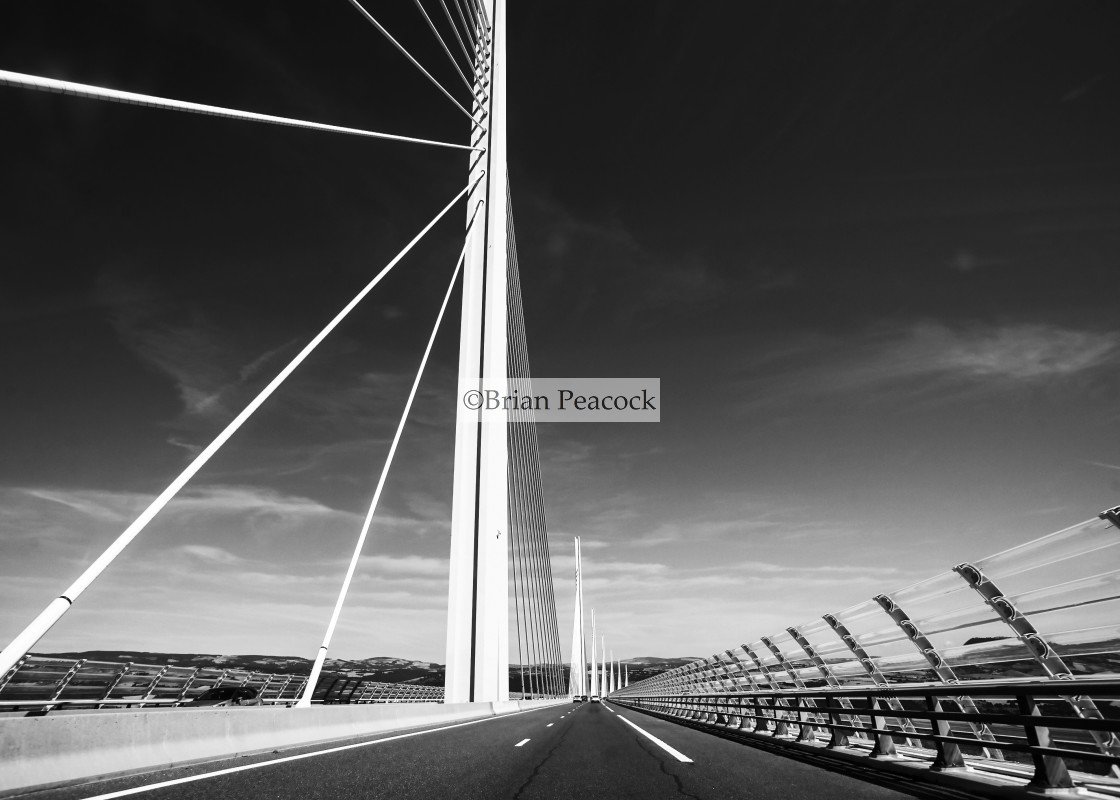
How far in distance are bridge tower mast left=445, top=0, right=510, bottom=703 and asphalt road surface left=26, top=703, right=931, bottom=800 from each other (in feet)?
29.2

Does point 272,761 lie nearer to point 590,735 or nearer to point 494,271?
point 590,735

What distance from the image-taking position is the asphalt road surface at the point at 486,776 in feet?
16.5

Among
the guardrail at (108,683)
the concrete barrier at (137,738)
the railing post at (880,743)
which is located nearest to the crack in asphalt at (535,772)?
the concrete barrier at (137,738)

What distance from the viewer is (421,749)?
8.66m

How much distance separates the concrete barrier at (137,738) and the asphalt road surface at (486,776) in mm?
205

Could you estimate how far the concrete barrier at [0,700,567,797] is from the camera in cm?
461

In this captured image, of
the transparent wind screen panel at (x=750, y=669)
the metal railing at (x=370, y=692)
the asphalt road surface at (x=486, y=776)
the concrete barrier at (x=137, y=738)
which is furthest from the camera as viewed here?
the metal railing at (x=370, y=692)

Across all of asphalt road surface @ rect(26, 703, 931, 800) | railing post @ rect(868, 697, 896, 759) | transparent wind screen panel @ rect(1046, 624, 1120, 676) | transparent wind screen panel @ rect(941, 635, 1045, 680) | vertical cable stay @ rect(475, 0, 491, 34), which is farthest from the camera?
vertical cable stay @ rect(475, 0, 491, 34)

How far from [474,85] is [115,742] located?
2053cm

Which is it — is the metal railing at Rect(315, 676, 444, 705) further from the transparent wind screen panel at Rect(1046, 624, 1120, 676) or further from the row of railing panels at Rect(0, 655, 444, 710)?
the transparent wind screen panel at Rect(1046, 624, 1120, 676)

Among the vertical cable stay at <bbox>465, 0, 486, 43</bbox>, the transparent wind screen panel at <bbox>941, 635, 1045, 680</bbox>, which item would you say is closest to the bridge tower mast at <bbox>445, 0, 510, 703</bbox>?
the vertical cable stay at <bbox>465, 0, 486, 43</bbox>

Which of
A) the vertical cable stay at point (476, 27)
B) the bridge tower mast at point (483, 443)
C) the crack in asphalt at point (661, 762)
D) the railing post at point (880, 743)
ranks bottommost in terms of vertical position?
the crack in asphalt at point (661, 762)

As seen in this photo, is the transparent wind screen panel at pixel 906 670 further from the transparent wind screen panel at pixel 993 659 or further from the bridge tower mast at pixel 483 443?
the bridge tower mast at pixel 483 443

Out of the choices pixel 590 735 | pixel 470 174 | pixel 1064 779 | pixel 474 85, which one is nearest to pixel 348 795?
pixel 1064 779
